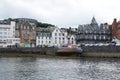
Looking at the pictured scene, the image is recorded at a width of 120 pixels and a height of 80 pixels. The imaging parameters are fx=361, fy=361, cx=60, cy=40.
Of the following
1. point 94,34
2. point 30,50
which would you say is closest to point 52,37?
point 94,34

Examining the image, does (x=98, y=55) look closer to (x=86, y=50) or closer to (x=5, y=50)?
(x=86, y=50)

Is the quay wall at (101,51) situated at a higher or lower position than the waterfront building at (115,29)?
lower

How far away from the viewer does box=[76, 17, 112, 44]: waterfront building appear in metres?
146

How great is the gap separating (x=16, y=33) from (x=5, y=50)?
111 feet

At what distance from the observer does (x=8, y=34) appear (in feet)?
478

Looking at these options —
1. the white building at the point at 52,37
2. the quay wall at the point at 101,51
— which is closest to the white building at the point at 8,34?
the white building at the point at 52,37

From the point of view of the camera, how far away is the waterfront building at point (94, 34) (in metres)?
146

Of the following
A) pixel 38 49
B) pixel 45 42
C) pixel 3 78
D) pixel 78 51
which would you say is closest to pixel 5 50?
pixel 38 49

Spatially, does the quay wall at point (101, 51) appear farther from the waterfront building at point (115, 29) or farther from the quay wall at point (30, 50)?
the waterfront building at point (115, 29)

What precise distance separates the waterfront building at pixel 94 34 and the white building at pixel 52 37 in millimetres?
5507

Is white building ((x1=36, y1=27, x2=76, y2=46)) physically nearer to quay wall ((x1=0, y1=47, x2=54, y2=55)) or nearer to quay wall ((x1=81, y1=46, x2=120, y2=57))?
quay wall ((x1=0, y1=47, x2=54, y2=55))

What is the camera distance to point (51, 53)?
348ft

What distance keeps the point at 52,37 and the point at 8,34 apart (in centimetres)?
1797

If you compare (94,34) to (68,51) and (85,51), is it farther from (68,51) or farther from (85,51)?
(68,51)
